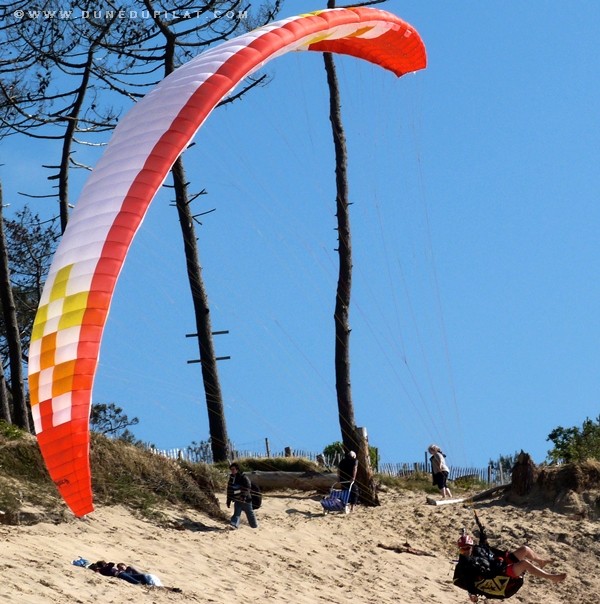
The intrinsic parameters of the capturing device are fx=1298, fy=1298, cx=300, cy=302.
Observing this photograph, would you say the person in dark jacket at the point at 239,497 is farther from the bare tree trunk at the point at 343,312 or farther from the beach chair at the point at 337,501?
the bare tree trunk at the point at 343,312

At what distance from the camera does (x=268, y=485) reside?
2133 cm

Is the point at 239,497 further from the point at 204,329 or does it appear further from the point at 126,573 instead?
the point at 204,329

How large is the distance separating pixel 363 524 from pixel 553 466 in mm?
4265

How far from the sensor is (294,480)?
70.1 ft

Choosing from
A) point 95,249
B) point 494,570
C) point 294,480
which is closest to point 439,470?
point 294,480

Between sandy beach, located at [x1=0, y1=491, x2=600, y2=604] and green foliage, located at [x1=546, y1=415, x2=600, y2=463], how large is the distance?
2.90m

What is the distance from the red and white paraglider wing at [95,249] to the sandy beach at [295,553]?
193cm

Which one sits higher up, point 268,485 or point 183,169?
point 183,169

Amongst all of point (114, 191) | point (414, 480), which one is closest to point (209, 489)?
point (414, 480)

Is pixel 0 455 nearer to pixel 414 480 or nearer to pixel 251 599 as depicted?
pixel 251 599

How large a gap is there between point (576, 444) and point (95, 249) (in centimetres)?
1609

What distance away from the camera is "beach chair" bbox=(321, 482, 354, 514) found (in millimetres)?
19703

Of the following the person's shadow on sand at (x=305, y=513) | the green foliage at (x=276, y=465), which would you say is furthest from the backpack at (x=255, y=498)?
the green foliage at (x=276, y=465)

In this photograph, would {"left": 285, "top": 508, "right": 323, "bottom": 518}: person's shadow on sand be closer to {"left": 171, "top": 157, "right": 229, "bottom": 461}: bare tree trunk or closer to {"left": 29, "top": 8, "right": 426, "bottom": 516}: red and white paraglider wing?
{"left": 171, "top": 157, "right": 229, "bottom": 461}: bare tree trunk
